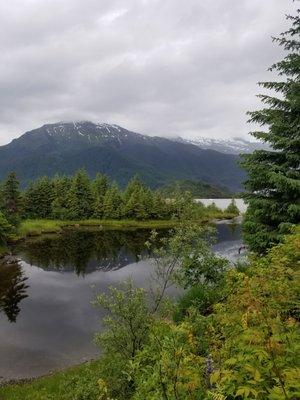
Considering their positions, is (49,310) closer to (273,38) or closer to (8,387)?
(8,387)

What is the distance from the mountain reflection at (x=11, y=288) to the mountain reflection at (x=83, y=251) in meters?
4.98

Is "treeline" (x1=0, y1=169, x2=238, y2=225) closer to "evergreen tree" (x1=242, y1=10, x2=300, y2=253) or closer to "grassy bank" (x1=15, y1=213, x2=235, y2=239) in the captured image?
"grassy bank" (x1=15, y1=213, x2=235, y2=239)

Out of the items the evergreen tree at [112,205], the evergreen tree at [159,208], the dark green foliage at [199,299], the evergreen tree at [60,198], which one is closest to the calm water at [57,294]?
the dark green foliage at [199,299]

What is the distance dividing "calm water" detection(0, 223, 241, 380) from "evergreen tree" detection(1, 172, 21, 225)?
729cm

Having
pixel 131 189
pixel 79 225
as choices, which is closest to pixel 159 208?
pixel 131 189

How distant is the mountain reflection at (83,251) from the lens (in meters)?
59.9

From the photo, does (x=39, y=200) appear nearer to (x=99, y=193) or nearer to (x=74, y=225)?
(x=74, y=225)

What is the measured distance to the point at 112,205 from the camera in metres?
115

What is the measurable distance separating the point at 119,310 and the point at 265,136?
14.4 meters

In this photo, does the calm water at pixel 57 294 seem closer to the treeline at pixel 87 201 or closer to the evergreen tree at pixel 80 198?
the treeline at pixel 87 201

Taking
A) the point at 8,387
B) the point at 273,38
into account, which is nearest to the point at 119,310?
the point at 8,387

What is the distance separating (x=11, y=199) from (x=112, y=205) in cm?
3638

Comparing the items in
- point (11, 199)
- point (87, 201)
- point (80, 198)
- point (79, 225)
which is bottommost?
point (79, 225)

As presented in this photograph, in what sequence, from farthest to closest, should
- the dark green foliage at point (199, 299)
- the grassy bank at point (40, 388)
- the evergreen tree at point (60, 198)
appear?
the evergreen tree at point (60, 198)
the grassy bank at point (40, 388)
the dark green foliage at point (199, 299)
